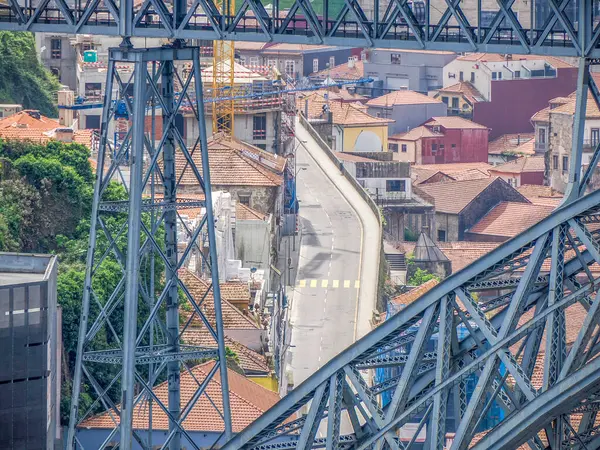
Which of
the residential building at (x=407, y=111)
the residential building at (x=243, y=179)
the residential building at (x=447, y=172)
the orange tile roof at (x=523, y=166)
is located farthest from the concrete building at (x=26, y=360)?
the residential building at (x=407, y=111)

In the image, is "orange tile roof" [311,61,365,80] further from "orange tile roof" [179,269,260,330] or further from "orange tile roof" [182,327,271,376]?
"orange tile roof" [182,327,271,376]

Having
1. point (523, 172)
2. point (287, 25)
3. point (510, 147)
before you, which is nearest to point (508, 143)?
point (510, 147)

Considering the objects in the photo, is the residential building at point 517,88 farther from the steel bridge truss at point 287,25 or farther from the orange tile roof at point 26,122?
the steel bridge truss at point 287,25

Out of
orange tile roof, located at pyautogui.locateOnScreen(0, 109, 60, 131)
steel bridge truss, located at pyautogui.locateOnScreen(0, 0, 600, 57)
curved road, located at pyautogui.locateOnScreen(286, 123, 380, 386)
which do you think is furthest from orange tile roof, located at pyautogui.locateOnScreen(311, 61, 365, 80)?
steel bridge truss, located at pyautogui.locateOnScreen(0, 0, 600, 57)

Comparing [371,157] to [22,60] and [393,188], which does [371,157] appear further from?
[22,60]

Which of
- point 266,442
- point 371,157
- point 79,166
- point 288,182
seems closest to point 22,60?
point 288,182

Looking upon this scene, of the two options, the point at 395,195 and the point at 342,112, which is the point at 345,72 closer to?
the point at 342,112
